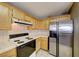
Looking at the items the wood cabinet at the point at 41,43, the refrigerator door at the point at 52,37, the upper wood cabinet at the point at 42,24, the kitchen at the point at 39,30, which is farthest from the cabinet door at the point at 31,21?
the refrigerator door at the point at 52,37

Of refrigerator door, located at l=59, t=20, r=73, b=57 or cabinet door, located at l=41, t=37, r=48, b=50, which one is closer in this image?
refrigerator door, located at l=59, t=20, r=73, b=57

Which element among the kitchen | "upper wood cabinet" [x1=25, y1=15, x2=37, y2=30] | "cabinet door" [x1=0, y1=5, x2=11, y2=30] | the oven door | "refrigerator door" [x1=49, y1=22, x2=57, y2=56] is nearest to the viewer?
"cabinet door" [x1=0, y1=5, x2=11, y2=30]

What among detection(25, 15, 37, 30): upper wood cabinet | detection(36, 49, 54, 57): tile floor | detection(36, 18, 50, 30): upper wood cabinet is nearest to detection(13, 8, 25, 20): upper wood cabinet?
detection(25, 15, 37, 30): upper wood cabinet

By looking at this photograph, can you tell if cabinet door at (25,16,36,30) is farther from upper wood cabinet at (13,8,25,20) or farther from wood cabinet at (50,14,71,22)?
wood cabinet at (50,14,71,22)

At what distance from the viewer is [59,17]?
130 inches

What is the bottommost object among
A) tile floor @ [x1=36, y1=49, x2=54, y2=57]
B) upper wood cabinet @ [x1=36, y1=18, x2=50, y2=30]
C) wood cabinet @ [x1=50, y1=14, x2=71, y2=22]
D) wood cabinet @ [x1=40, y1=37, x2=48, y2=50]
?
tile floor @ [x1=36, y1=49, x2=54, y2=57]

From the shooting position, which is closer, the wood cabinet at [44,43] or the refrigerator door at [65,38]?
the refrigerator door at [65,38]

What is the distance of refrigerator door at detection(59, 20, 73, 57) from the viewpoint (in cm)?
303

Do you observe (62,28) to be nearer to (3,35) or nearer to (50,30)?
(50,30)

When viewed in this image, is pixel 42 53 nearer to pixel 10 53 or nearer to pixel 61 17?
pixel 61 17

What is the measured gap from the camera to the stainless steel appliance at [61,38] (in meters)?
3.03

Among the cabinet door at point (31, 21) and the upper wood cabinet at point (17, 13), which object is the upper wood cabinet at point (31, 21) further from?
the upper wood cabinet at point (17, 13)

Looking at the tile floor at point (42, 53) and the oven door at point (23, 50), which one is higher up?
the oven door at point (23, 50)

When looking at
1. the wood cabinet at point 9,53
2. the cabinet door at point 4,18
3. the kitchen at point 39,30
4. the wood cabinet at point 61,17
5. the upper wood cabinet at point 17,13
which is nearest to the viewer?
the wood cabinet at point 9,53
